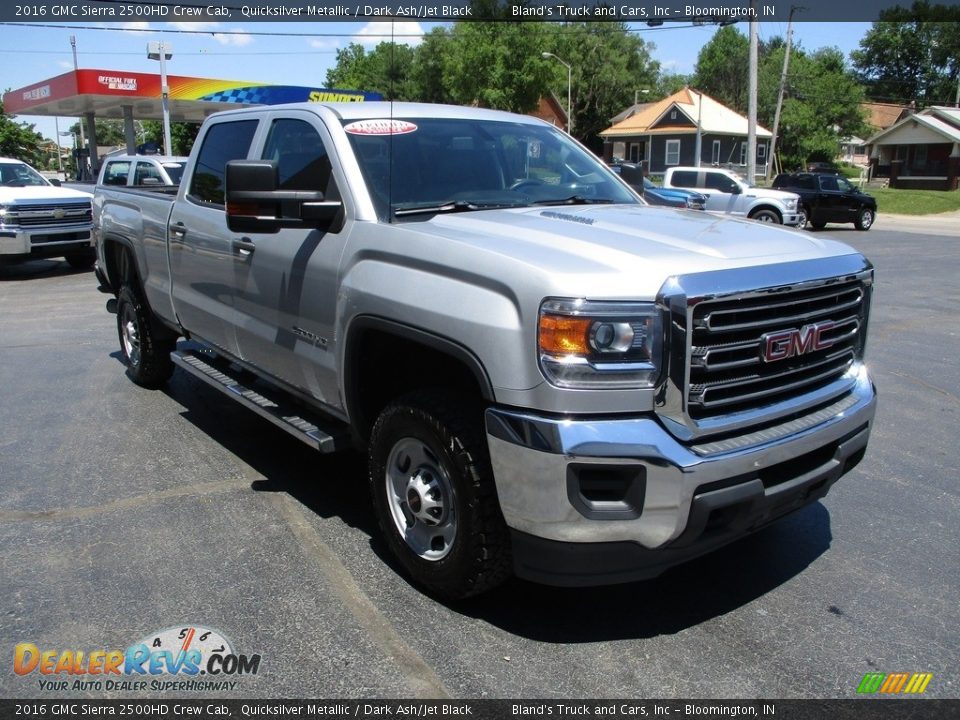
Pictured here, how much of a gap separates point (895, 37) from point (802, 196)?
69439mm

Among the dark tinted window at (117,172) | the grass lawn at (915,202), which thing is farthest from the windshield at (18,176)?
the grass lawn at (915,202)

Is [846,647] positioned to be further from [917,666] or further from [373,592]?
[373,592]

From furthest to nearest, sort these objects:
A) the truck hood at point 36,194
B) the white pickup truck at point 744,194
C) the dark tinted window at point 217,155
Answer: the white pickup truck at point 744,194 → the truck hood at point 36,194 → the dark tinted window at point 217,155

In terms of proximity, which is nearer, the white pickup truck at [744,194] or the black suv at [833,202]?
the white pickup truck at [744,194]

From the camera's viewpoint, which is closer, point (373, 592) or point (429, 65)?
point (373, 592)

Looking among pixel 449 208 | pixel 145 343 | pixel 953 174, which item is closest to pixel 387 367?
pixel 449 208

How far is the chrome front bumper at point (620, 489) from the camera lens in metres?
2.79

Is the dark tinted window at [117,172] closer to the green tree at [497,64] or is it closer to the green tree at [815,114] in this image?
the green tree at [497,64]

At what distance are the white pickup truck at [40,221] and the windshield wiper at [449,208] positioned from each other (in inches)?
459

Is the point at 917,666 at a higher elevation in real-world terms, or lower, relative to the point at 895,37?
lower

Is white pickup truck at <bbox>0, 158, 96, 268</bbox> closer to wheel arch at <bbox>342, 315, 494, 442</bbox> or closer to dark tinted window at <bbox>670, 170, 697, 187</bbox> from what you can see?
wheel arch at <bbox>342, 315, 494, 442</bbox>

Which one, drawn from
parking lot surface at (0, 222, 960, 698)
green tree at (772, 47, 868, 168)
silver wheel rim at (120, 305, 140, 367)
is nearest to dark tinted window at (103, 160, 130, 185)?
silver wheel rim at (120, 305, 140, 367)

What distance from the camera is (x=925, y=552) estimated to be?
3.97 m

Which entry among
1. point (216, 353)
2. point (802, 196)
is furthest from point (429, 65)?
point (216, 353)
